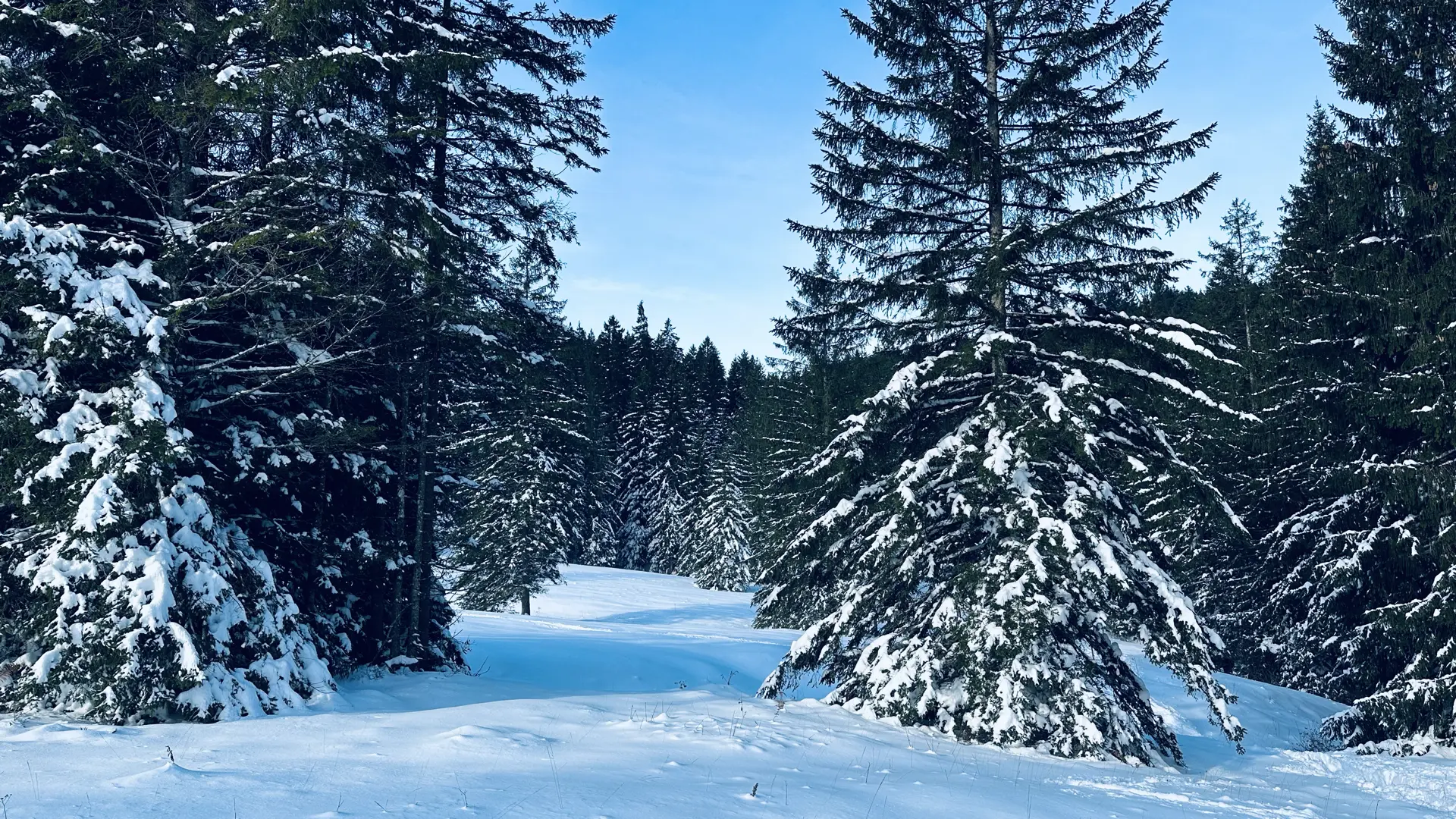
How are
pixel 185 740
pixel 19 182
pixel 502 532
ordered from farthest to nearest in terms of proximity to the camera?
1. pixel 502 532
2. pixel 19 182
3. pixel 185 740

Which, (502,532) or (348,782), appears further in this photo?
(502,532)

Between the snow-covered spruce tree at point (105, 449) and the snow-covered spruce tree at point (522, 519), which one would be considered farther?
the snow-covered spruce tree at point (522, 519)

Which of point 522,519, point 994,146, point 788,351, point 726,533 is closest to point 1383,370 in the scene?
point 994,146

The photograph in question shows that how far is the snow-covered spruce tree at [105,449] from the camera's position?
756cm

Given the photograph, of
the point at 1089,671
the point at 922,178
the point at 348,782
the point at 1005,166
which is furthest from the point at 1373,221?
the point at 348,782

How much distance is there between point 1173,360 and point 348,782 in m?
10.2

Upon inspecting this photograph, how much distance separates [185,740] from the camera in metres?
6.82

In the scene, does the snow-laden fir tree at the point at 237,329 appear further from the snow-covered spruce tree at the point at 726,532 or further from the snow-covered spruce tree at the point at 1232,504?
the snow-covered spruce tree at the point at 726,532

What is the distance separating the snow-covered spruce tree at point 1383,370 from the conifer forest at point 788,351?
73 mm

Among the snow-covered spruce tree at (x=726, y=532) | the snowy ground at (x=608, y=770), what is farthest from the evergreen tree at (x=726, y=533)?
the snowy ground at (x=608, y=770)

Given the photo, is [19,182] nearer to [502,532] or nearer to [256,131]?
[256,131]

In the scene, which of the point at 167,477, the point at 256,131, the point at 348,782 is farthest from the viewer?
the point at 256,131

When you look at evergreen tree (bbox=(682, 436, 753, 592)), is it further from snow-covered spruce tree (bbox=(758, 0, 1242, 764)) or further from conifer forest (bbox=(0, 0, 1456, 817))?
snow-covered spruce tree (bbox=(758, 0, 1242, 764))

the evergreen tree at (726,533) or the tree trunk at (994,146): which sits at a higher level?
the tree trunk at (994,146)
